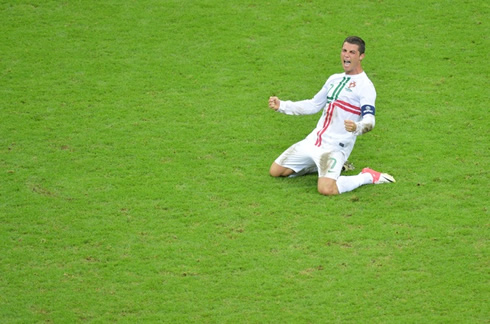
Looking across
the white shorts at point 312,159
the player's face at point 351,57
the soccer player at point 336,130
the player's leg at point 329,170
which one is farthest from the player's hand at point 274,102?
the player's face at point 351,57

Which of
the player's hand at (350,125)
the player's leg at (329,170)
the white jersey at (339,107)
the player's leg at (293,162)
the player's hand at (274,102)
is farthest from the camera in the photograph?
the player's leg at (293,162)

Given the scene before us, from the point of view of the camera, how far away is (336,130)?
9617 mm

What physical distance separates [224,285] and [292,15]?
7059mm

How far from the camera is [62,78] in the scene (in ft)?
39.9

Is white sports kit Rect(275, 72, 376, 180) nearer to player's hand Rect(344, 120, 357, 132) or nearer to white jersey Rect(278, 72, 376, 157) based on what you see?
white jersey Rect(278, 72, 376, 157)

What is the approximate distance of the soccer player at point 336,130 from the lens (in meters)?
9.39

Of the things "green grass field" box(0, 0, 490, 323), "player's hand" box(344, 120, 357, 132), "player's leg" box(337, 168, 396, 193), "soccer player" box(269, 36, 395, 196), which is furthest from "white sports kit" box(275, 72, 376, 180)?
"player's hand" box(344, 120, 357, 132)

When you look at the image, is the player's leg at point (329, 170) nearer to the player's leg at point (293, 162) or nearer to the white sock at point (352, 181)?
the white sock at point (352, 181)

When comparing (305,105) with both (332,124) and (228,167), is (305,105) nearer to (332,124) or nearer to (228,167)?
(332,124)

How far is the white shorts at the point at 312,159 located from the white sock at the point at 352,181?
88 millimetres

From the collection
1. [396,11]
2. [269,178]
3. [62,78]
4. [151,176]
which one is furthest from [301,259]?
[396,11]

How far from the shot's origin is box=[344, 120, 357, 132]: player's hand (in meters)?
8.88

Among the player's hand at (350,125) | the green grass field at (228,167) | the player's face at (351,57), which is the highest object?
the player's face at (351,57)

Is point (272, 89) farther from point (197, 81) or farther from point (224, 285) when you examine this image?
point (224, 285)
